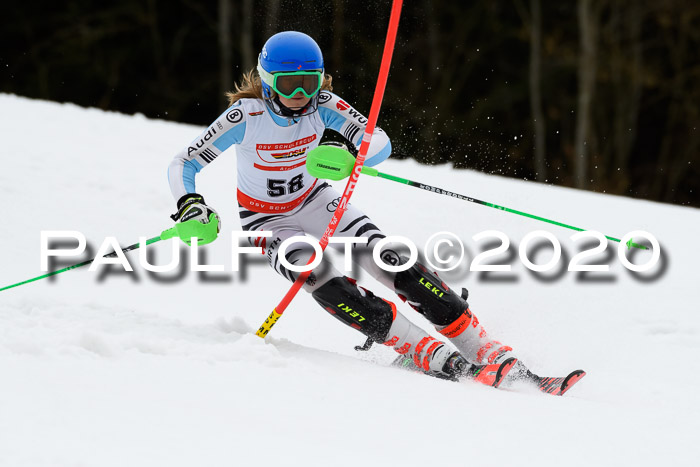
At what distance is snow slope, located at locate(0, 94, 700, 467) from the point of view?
248 cm

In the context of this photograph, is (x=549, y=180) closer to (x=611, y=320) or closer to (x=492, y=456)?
(x=611, y=320)

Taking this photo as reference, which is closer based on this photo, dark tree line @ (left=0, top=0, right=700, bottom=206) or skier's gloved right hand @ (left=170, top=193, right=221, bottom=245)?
skier's gloved right hand @ (left=170, top=193, right=221, bottom=245)

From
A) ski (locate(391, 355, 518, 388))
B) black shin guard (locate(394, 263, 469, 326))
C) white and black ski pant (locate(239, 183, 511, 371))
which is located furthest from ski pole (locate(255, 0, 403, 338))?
ski (locate(391, 355, 518, 388))

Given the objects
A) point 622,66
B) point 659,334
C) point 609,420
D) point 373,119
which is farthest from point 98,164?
point 622,66

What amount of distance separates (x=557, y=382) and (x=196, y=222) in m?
1.70

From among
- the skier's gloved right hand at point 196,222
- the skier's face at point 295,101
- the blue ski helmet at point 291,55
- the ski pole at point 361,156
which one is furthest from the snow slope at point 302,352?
the blue ski helmet at point 291,55

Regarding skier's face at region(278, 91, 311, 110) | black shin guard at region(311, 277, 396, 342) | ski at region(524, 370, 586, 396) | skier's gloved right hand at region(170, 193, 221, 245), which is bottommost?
ski at region(524, 370, 586, 396)

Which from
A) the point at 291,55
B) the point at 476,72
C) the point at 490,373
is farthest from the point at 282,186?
the point at 476,72

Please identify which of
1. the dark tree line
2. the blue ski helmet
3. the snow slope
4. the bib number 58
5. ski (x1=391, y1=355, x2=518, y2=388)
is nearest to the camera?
the snow slope

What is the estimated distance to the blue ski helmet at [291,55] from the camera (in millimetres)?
3688

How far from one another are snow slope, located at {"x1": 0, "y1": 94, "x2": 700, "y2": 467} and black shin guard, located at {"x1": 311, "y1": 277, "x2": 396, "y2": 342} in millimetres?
262

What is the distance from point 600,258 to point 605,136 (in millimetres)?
13538

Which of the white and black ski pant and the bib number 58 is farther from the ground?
the bib number 58

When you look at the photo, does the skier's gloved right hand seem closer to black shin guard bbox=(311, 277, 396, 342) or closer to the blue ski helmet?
black shin guard bbox=(311, 277, 396, 342)
